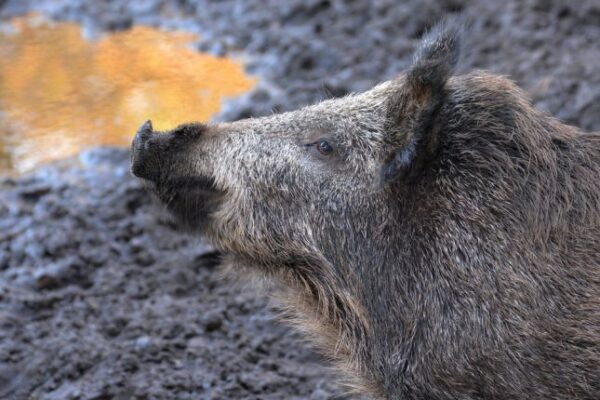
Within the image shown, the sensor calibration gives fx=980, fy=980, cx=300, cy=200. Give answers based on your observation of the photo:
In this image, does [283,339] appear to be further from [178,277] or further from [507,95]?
[507,95]

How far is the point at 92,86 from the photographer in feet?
25.4

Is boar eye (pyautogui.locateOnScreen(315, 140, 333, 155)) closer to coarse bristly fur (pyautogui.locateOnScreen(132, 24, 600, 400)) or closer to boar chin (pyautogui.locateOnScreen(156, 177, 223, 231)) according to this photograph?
coarse bristly fur (pyautogui.locateOnScreen(132, 24, 600, 400))

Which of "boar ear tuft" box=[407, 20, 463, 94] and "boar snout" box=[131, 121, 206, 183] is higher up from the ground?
"boar ear tuft" box=[407, 20, 463, 94]

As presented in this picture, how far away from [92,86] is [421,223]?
189 inches

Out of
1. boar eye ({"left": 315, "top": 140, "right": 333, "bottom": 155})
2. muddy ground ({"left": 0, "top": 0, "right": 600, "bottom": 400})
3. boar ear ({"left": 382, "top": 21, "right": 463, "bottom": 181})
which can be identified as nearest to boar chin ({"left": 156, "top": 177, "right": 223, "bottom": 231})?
boar eye ({"left": 315, "top": 140, "right": 333, "bottom": 155})

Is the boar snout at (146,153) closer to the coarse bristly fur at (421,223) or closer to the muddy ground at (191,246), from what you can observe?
the coarse bristly fur at (421,223)

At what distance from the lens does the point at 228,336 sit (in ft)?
16.3

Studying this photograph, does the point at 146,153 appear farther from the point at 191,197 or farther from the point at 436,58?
the point at 436,58

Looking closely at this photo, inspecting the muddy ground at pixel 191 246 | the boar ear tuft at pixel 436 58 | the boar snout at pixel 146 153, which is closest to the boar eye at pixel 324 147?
the boar ear tuft at pixel 436 58

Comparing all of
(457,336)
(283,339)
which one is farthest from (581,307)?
(283,339)

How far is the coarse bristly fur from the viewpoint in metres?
3.32

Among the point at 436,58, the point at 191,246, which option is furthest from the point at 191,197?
the point at 191,246

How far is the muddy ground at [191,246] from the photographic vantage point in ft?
15.2

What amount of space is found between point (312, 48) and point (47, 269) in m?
3.51
